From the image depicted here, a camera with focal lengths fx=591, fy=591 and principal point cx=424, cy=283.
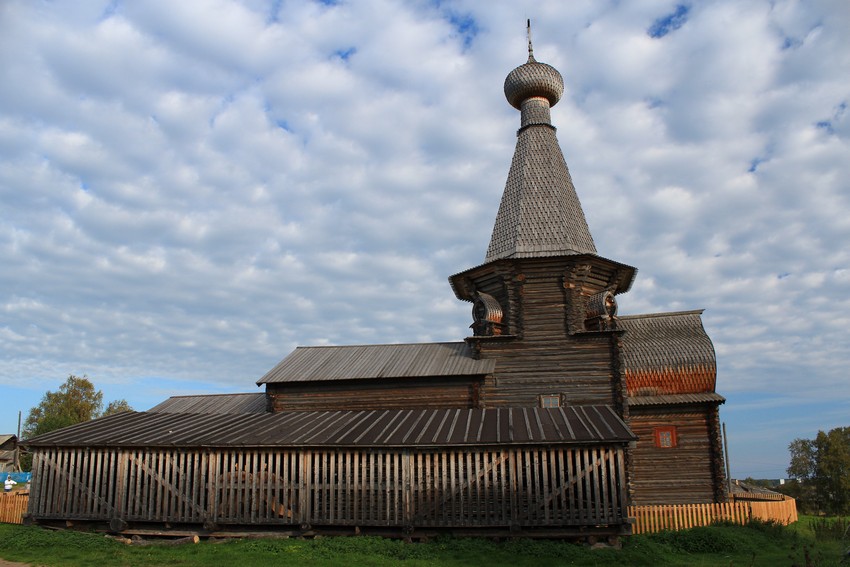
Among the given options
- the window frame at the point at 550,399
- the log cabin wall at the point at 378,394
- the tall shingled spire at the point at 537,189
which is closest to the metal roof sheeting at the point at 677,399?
the window frame at the point at 550,399

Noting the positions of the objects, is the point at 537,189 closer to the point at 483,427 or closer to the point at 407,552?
the point at 483,427

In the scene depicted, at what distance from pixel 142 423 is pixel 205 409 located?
7048 millimetres

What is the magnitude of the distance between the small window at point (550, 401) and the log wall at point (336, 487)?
3599 millimetres

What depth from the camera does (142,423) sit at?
63.3ft

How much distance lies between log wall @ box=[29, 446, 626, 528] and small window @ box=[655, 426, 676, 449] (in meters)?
7.07

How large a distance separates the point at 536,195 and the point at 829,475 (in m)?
28.7

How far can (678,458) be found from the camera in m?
21.0

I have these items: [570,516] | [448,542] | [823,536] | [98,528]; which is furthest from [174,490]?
[823,536]

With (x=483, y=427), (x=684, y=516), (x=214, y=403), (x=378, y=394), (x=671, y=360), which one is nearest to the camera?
(x=483, y=427)

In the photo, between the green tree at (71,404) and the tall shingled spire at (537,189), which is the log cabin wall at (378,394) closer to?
the tall shingled spire at (537,189)

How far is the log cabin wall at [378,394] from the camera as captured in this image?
66.9ft

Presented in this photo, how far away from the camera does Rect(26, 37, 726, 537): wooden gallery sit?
591 inches

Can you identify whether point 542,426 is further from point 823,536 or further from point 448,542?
point 823,536

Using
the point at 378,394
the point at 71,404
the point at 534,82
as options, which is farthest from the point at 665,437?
the point at 71,404
